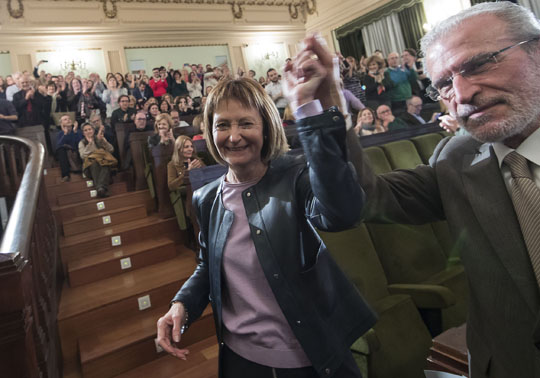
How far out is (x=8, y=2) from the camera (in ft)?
27.5

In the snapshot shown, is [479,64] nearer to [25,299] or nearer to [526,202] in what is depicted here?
[526,202]

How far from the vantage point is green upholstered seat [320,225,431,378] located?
1474 mm

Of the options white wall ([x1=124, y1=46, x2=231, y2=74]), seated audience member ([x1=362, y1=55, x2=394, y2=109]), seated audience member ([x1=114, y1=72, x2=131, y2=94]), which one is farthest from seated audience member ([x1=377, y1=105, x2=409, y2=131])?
white wall ([x1=124, y1=46, x2=231, y2=74])

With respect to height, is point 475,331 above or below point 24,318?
below

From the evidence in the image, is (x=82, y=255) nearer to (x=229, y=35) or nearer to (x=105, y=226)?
(x=105, y=226)

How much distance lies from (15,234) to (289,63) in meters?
1.35

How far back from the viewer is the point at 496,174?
0.67 metres

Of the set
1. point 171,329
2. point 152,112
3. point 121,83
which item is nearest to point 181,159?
point 152,112

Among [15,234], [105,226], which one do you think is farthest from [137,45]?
[15,234]

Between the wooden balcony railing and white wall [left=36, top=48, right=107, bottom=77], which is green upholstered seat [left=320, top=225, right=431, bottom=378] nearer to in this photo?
the wooden balcony railing

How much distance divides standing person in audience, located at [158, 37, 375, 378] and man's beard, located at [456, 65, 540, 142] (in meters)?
0.33

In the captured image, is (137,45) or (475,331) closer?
(475,331)

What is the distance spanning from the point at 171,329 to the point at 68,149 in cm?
480

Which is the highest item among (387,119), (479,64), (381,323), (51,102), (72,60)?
(72,60)
